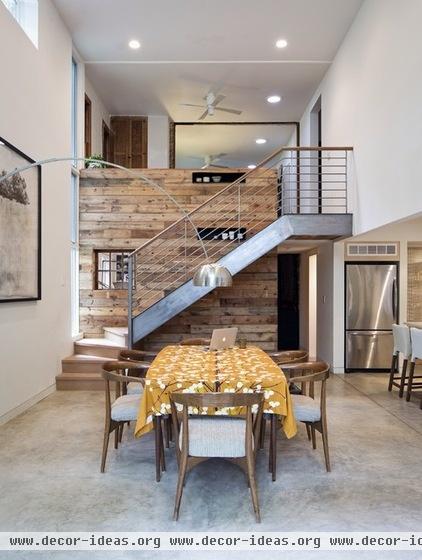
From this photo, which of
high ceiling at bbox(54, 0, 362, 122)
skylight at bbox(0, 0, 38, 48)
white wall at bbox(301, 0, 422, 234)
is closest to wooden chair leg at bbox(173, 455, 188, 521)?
white wall at bbox(301, 0, 422, 234)

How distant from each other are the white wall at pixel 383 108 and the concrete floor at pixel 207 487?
94.5 inches

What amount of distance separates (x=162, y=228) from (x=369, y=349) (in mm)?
4140

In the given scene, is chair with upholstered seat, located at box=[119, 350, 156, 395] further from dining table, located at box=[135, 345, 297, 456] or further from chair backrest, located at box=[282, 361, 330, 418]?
chair backrest, located at box=[282, 361, 330, 418]

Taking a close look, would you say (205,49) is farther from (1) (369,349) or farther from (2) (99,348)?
(1) (369,349)

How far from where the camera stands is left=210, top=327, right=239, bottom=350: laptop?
4.51 m

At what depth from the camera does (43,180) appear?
19.2ft

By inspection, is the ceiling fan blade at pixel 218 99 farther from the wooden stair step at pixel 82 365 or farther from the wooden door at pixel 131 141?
the wooden stair step at pixel 82 365

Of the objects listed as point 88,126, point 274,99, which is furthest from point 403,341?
point 88,126

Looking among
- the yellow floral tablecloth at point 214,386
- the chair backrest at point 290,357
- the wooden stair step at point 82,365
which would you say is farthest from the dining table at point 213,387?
the wooden stair step at point 82,365

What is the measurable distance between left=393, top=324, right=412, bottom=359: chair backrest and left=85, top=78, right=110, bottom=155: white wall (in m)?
6.38

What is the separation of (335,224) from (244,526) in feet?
15.4

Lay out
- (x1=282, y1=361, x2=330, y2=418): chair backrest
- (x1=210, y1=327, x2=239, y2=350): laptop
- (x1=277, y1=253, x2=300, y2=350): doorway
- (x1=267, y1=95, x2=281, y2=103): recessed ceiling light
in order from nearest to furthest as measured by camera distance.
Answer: (x1=282, y1=361, x2=330, y2=418): chair backrest
(x1=210, y1=327, x2=239, y2=350): laptop
(x1=267, y1=95, x2=281, y2=103): recessed ceiling light
(x1=277, y1=253, x2=300, y2=350): doorway

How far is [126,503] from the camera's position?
305cm

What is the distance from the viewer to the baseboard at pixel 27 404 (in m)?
4.89
